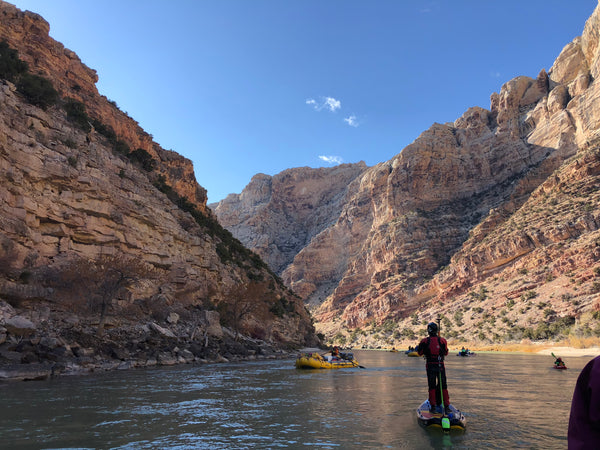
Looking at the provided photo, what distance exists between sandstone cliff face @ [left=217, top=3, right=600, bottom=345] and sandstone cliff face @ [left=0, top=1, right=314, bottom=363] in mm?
39327

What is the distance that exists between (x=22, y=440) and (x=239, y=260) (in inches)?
1800

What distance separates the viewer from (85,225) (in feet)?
95.0

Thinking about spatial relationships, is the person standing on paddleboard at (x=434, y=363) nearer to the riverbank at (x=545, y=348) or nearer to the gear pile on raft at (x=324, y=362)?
the gear pile on raft at (x=324, y=362)

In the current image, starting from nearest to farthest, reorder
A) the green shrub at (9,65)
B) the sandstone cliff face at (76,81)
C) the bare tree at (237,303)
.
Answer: the green shrub at (9,65), the sandstone cliff face at (76,81), the bare tree at (237,303)

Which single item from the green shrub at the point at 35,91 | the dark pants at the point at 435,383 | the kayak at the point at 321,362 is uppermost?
the green shrub at the point at 35,91

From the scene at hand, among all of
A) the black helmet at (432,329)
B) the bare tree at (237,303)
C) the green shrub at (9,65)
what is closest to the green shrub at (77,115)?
the green shrub at (9,65)

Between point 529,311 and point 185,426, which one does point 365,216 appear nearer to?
point 529,311

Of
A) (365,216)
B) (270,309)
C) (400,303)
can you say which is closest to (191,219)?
(270,309)

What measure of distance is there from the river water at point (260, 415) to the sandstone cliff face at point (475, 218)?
42.8m

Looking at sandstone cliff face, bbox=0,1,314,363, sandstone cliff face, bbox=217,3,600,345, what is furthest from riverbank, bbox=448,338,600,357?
sandstone cliff face, bbox=0,1,314,363

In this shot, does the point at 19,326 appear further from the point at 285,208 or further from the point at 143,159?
the point at 285,208

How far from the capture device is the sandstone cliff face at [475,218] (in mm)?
60812

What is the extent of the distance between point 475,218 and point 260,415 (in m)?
87.9

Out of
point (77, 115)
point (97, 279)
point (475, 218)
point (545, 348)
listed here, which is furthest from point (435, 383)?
point (475, 218)
